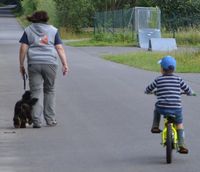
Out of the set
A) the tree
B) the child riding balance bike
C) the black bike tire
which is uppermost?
the child riding balance bike

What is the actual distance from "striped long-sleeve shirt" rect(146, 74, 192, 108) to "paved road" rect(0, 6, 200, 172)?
75cm

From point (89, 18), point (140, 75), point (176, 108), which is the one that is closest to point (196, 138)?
point (176, 108)

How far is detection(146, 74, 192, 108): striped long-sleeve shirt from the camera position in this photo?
9008mm

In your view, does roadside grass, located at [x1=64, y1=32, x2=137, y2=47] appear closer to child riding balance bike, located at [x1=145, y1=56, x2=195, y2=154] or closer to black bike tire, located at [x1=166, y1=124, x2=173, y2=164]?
child riding balance bike, located at [x1=145, y1=56, x2=195, y2=154]

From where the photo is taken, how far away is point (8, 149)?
33.3 feet

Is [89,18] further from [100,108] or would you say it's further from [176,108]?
[176,108]

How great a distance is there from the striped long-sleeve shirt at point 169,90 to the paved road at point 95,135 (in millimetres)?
749

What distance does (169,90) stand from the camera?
9.02 meters

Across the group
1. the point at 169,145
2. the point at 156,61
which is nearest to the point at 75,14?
the point at 156,61

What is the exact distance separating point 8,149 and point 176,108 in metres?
2.62

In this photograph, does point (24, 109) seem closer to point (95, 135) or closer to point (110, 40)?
point (95, 135)

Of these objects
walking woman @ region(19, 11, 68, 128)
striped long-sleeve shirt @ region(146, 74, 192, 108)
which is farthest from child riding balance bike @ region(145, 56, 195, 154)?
walking woman @ region(19, 11, 68, 128)

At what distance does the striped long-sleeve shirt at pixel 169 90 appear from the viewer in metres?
9.01

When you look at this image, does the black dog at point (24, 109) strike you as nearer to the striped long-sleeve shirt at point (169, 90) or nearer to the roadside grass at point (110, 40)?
the striped long-sleeve shirt at point (169, 90)
